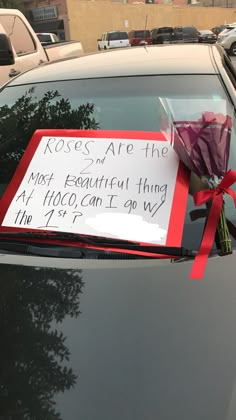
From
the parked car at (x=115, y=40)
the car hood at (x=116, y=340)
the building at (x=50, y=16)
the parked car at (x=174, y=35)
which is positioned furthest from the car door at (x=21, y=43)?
the building at (x=50, y=16)

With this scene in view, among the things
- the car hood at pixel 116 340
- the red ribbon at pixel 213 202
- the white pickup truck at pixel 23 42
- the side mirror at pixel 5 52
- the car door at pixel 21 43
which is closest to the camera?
the car hood at pixel 116 340

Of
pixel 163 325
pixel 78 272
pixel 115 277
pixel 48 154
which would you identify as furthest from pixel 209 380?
pixel 48 154

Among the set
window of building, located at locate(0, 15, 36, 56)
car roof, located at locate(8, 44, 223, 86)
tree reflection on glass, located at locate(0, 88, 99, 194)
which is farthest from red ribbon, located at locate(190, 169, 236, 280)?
window of building, located at locate(0, 15, 36, 56)

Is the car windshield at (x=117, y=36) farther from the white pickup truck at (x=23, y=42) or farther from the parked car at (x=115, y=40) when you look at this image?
the white pickup truck at (x=23, y=42)

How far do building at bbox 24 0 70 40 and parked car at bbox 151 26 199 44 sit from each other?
859 cm

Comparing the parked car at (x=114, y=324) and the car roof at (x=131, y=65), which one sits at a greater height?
the car roof at (x=131, y=65)

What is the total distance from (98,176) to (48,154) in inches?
11.4

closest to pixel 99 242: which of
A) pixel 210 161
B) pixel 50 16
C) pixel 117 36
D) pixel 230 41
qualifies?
pixel 210 161

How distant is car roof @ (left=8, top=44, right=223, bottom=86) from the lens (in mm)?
2453

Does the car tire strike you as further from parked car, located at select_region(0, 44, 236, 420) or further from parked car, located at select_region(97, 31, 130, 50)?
parked car, located at select_region(0, 44, 236, 420)

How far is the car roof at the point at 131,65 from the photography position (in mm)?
2453

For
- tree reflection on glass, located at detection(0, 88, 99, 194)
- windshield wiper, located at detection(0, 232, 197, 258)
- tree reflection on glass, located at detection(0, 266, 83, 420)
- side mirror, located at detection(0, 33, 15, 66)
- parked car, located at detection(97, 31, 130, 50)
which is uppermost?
parked car, located at detection(97, 31, 130, 50)

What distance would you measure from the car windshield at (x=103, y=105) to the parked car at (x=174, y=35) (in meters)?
25.1

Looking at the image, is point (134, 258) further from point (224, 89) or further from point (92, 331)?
point (224, 89)
